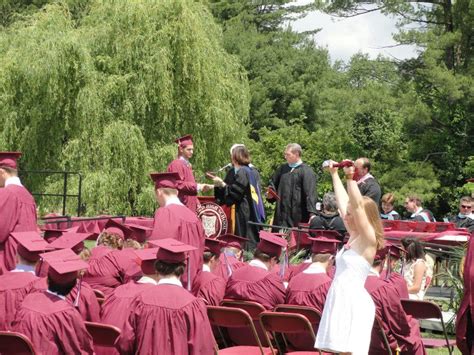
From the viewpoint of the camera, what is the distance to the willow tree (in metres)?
21.3

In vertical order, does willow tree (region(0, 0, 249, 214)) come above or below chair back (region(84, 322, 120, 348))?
above

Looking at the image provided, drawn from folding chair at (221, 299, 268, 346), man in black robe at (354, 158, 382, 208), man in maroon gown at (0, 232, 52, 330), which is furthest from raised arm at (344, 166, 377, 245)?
man in black robe at (354, 158, 382, 208)

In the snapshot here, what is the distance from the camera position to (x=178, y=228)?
28.6 ft

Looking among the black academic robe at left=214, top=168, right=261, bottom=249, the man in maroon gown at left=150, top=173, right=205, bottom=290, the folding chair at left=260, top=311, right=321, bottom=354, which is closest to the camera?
the folding chair at left=260, top=311, right=321, bottom=354

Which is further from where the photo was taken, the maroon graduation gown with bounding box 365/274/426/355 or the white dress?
the maroon graduation gown with bounding box 365/274/426/355

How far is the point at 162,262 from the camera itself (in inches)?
234

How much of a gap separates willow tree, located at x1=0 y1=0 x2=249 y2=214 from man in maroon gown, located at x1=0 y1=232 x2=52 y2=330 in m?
13.9

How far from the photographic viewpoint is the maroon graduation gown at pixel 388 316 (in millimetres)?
7090

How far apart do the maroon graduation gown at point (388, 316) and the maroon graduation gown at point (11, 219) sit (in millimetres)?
3416

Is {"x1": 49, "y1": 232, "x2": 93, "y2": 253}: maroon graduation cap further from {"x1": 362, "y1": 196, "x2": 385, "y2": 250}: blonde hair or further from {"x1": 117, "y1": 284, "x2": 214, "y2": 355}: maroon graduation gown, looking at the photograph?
{"x1": 362, "y1": 196, "x2": 385, "y2": 250}: blonde hair

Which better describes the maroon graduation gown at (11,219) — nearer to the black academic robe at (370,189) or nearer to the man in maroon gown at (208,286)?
the man in maroon gown at (208,286)

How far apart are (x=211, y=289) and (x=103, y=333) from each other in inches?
86.3

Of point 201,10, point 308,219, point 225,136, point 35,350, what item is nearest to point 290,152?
point 308,219

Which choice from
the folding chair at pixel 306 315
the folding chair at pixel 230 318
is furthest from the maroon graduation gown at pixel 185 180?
the folding chair at pixel 230 318
